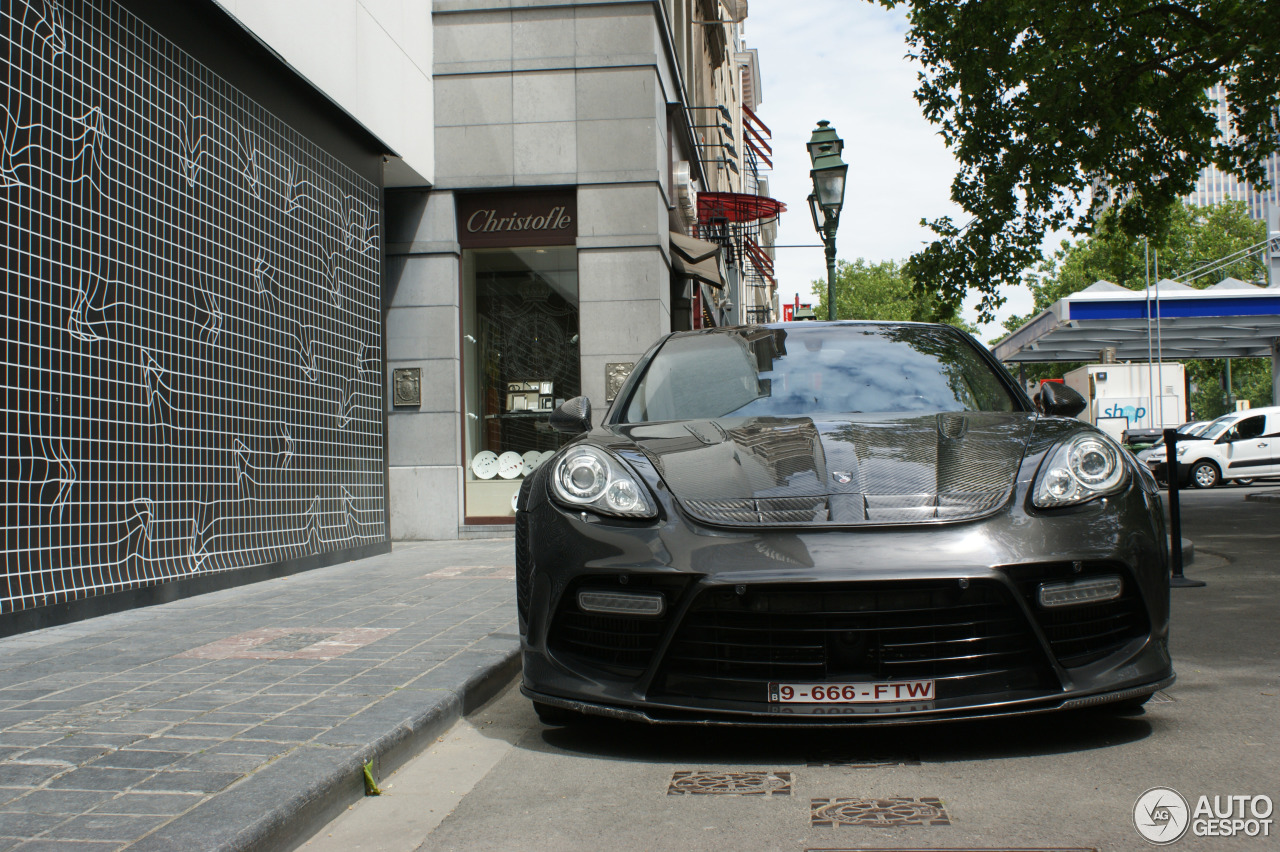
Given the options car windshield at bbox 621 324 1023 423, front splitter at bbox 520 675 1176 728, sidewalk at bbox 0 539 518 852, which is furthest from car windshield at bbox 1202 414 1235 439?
front splitter at bbox 520 675 1176 728

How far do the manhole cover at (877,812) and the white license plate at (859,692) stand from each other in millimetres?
281

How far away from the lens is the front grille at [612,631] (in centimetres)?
319

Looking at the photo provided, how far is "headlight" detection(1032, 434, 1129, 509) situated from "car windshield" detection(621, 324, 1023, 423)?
804 millimetres

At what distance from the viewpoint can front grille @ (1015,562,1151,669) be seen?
310 centimetres

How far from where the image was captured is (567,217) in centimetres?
1313

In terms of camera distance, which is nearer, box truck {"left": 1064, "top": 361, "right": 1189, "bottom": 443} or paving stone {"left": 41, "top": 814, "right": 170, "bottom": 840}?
paving stone {"left": 41, "top": 814, "right": 170, "bottom": 840}

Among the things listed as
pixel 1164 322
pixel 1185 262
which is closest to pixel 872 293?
pixel 1185 262

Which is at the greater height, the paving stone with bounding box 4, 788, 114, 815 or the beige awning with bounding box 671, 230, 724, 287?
the beige awning with bounding box 671, 230, 724, 287

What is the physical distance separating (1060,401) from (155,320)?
18.5 ft

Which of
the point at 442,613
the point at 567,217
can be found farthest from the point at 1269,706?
the point at 567,217

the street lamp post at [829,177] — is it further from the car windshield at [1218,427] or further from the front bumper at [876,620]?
the car windshield at [1218,427]

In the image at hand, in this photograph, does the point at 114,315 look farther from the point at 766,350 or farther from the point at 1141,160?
the point at 1141,160

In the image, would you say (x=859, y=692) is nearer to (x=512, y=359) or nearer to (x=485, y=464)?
(x=485, y=464)

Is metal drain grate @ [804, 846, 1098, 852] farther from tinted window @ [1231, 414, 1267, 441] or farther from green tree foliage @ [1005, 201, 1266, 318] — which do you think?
green tree foliage @ [1005, 201, 1266, 318]
